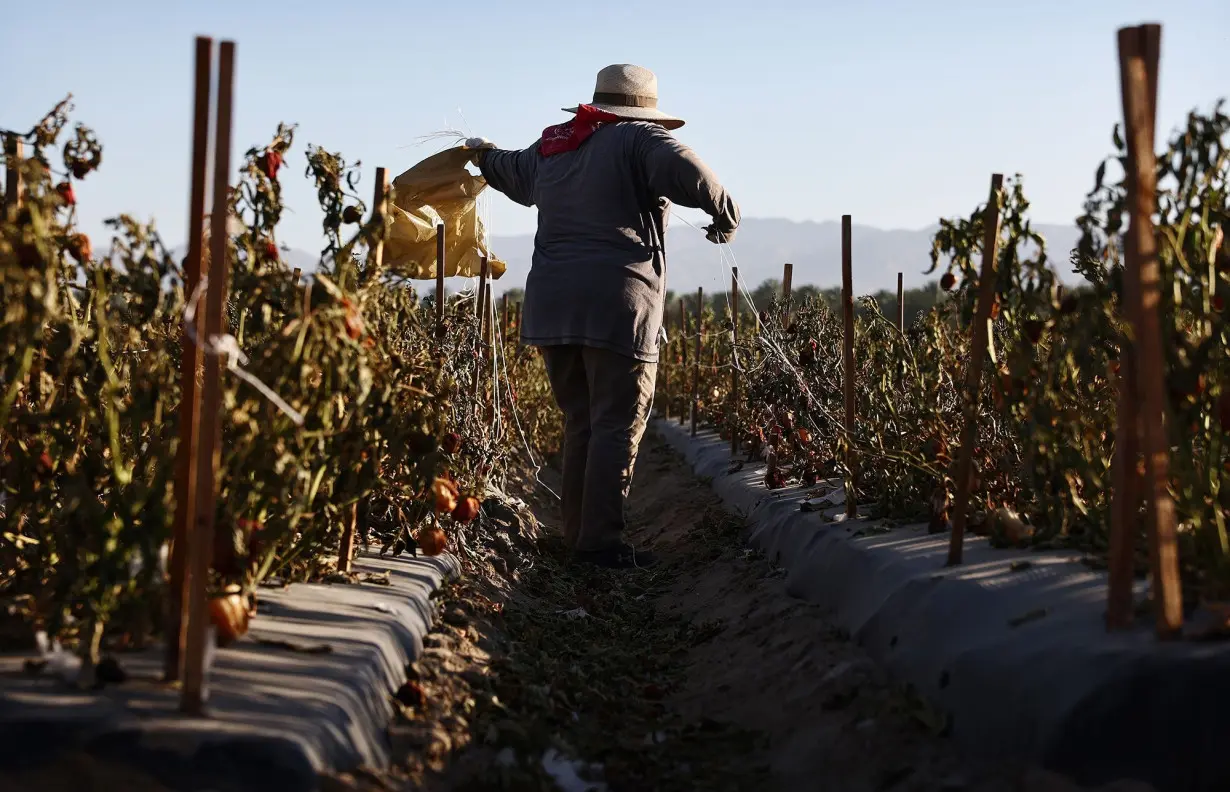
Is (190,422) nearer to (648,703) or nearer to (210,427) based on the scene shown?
(210,427)

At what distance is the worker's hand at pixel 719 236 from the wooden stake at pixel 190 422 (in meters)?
2.85

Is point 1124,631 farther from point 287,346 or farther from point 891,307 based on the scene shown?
point 891,307

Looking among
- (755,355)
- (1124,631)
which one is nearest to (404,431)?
(1124,631)

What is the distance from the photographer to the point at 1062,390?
338cm

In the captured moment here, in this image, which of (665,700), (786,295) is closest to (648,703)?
(665,700)

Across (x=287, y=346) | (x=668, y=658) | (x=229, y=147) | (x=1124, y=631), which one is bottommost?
(x=668, y=658)

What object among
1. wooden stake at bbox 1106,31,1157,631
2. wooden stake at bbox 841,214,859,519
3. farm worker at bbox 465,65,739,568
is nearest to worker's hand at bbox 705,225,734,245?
farm worker at bbox 465,65,739,568

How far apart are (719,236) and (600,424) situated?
90cm

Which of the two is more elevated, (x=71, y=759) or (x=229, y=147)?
(x=229, y=147)

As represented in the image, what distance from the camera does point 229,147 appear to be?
224cm

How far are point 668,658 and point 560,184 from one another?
6.89ft

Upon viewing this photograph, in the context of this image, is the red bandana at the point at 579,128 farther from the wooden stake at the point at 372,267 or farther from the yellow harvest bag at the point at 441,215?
the wooden stake at the point at 372,267

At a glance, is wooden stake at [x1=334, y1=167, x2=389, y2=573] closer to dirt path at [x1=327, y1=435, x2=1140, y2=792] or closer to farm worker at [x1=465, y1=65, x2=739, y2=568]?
dirt path at [x1=327, y1=435, x2=1140, y2=792]

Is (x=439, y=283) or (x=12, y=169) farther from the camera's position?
(x=439, y=283)
